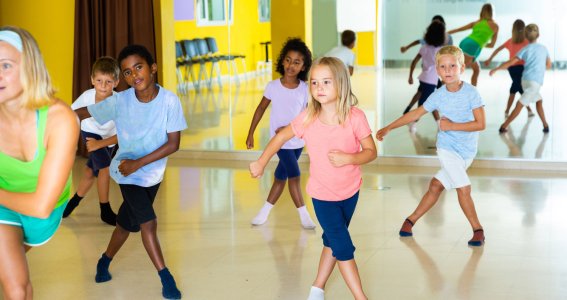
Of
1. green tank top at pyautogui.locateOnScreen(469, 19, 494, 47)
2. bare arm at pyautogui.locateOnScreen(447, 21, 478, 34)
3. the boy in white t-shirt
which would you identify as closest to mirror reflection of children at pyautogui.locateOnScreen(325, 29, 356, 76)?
bare arm at pyautogui.locateOnScreen(447, 21, 478, 34)

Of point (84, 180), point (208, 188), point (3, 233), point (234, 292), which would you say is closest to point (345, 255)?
point (234, 292)

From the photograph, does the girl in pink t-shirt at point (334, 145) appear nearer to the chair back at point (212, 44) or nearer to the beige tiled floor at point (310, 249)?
the beige tiled floor at point (310, 249)

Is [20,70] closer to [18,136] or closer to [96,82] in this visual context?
[18,136]

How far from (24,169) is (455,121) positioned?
285cm

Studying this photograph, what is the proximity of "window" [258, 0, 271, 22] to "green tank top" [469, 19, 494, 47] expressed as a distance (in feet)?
6.28

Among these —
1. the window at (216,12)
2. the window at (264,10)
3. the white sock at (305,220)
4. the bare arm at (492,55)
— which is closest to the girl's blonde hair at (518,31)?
the bare arm at (492,55)

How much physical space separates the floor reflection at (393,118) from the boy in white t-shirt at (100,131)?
272 cm

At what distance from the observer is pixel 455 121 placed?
5008 millimetres

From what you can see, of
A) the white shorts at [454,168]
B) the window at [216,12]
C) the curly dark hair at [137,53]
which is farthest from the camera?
the window at [216,12]

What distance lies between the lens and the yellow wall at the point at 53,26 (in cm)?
879

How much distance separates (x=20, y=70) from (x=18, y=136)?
0.24 m

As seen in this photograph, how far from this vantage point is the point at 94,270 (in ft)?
15.6

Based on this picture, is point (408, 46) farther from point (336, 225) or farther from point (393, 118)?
point (336, 225)

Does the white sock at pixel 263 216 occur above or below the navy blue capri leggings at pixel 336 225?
below
